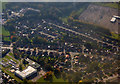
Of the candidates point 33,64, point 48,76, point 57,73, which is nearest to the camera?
point 48,76

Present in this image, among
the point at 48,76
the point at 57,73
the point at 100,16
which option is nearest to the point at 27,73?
the point at 48,76

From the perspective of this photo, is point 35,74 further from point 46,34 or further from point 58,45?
point 46,34

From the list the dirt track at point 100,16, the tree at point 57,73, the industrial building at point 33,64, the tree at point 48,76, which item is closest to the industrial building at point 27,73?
the industrial building at point 33,64

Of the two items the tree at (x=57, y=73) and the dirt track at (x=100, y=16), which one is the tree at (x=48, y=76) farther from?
Result: the dirt track at (x=100, y=16)

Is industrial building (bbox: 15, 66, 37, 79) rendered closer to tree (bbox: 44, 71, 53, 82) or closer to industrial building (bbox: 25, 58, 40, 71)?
industrial building (bbox: 25, 58, 40, 71)

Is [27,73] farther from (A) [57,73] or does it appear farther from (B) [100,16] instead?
(B) [100,16]

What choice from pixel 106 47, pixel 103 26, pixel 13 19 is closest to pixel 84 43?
pixel 106 47
